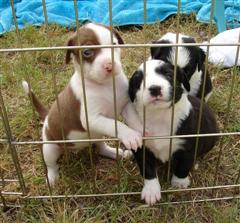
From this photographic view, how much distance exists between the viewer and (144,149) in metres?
1.93

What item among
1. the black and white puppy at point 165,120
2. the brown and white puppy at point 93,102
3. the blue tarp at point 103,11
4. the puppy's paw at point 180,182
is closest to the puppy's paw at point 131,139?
the brown and white puppy at point 93,102

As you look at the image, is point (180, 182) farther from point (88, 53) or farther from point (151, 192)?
point (88, 53)

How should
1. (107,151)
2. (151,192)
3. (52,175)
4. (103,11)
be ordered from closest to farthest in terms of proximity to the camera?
(151,192) → (52,175) → (107,151) → (103,11)

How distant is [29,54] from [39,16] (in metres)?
0.72

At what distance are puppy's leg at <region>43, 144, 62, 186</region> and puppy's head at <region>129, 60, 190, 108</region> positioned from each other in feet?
1.76

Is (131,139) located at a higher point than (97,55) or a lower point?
lower

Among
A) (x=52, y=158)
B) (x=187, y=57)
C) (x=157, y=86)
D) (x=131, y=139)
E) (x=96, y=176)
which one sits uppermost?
(x=157, y=86)

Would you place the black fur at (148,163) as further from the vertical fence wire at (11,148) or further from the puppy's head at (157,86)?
the vertical fence wire at (11,148)

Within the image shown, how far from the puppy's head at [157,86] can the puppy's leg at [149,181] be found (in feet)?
0.97

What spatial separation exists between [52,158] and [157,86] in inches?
29.3

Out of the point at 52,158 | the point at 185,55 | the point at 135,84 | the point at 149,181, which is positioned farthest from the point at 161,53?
the point at 52,158

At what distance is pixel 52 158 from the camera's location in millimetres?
2238

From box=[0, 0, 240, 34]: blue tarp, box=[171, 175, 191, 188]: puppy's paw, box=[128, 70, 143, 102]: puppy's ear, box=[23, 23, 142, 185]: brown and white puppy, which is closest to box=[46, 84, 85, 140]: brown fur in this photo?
box=[23, 23, 142, 185]: brown and white puppy

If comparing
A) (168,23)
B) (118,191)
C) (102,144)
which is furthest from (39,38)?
(118,191)
